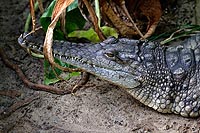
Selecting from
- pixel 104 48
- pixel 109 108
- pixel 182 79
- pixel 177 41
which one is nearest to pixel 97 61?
pixel 104 48

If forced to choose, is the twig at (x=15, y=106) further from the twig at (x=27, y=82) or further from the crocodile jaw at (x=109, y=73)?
the crocodile jaw at (x=109, y=73)

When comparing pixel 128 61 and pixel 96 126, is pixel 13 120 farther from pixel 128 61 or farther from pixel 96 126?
pixel 128 61

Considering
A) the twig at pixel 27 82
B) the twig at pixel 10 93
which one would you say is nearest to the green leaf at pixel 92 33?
the twig at pixel 27 82

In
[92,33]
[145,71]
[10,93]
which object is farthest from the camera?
[92,33]

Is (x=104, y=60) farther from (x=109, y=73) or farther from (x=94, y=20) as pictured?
(x=94, y=20)

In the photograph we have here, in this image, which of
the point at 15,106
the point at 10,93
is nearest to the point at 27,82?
the point at 10,93

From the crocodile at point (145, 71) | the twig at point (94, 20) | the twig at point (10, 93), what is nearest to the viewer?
the crocodile at point (145, 71)

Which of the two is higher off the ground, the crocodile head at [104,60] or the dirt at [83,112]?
the crocodile head at [104,60]
